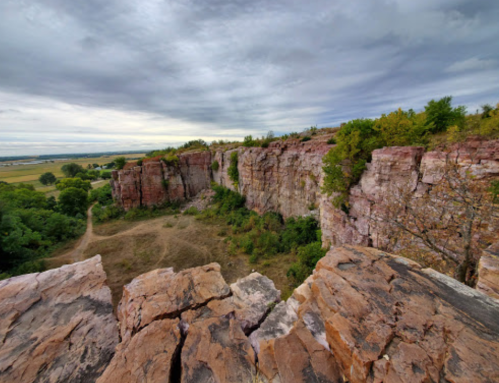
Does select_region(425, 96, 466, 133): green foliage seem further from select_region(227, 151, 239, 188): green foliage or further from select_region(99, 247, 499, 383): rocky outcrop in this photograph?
select_region(227, 151, 239, 188): green foliage

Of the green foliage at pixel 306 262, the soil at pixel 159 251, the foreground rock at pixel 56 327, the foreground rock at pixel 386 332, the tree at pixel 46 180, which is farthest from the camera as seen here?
the tree at pixel 46 180

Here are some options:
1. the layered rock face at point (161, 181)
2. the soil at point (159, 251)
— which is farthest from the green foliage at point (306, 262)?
the layered rock face at point (161, 181)

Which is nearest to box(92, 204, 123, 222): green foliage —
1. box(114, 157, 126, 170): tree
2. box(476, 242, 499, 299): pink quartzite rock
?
box(114, 157, 126, 170): tree

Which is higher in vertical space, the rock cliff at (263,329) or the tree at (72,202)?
the rock cliff at (263,329)

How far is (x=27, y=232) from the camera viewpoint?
14148 millimetres

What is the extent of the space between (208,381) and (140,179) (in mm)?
24625

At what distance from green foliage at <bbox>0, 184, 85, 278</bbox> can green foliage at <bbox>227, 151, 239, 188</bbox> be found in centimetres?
1618

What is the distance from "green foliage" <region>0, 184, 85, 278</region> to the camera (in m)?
12.4

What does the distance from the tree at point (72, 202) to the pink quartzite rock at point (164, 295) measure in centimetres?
2438

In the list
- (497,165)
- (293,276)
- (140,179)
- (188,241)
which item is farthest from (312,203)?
(140,179)

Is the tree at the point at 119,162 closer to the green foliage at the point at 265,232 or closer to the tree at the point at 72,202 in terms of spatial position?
the tree at the point at 72,202

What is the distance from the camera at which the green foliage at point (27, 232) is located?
12414 millimetres

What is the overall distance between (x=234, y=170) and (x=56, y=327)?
19021 millimetres

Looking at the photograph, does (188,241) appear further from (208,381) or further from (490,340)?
(490,340)
